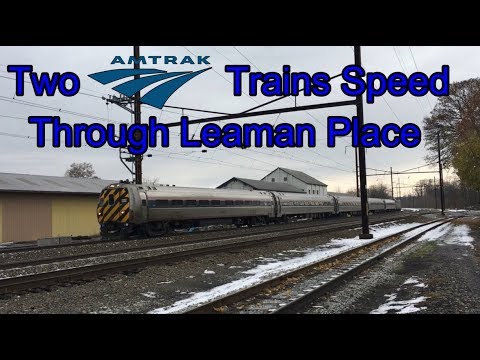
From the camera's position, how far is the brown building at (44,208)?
998 inches

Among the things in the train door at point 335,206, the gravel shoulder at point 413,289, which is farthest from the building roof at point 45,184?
the train door at point 335,206

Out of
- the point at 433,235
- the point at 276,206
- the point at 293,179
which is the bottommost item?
the point at 433,235

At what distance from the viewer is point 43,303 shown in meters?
8.12

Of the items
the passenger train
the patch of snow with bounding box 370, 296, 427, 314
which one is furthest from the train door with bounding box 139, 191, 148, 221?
the patch of snow with bounding box 370, 296, 427, 314

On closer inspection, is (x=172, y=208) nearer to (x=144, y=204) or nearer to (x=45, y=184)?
(x=144, y=204)

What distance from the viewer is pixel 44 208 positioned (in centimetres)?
2750

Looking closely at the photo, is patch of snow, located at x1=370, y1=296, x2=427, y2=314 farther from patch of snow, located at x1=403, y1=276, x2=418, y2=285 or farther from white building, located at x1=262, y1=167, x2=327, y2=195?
white building, located at x1=262, y1=167, x2=327, y2=195

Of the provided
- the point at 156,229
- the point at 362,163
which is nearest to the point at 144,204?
the point at 156,229

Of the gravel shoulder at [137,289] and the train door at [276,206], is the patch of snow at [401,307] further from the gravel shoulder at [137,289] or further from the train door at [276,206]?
the train door at [276,206]

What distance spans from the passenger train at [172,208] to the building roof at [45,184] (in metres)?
6.24

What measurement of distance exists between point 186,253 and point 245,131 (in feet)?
14.4

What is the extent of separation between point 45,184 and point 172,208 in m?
10.6
